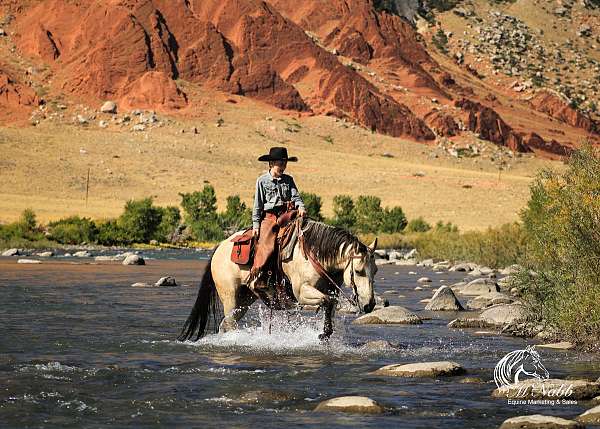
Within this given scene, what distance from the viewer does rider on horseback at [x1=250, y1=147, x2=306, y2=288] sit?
47.1ft

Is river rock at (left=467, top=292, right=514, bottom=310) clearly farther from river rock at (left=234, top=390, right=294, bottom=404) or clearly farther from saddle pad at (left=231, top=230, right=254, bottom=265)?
river rock at (left=234, top=390, right=294, bottom=404)

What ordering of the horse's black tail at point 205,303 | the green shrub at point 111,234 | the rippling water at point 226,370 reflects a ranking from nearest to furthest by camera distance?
the rippling water at point 226,370, the horse's black tail at point 205,303, the green shrub at point 111,234

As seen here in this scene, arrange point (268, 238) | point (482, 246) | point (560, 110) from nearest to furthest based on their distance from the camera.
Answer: point (268, 238), point (482, 246), point (560, 110)

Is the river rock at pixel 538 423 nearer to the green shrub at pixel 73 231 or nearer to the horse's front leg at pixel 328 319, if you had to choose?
the horse's front leg at pixel 328 319

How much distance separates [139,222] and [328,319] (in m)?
46.1

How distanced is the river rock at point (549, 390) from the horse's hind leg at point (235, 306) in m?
5.53

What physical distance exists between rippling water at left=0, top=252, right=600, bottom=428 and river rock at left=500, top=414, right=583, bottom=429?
1.21 feet

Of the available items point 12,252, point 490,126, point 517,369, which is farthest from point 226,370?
point 490,126

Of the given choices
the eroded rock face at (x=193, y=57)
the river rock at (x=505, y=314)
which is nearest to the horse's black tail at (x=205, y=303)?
the river rock at (x=505, y=314)

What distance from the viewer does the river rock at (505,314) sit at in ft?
58.2

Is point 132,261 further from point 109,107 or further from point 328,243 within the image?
point 109,107

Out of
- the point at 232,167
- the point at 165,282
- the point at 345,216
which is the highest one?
the point at 232,167

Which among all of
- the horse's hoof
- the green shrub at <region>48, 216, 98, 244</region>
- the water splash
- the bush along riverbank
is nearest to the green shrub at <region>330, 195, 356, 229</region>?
the bush along riverbank

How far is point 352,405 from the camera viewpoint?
31.6ft
